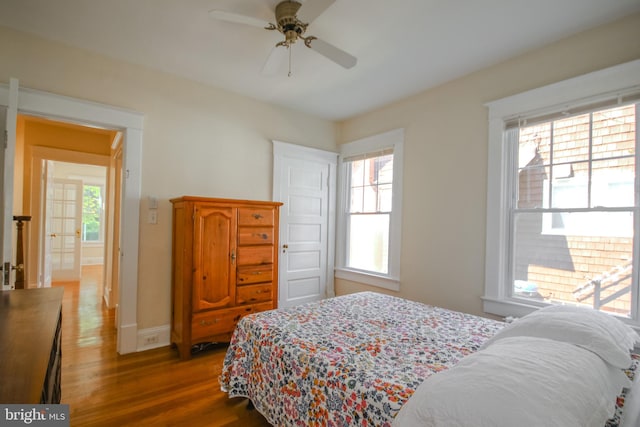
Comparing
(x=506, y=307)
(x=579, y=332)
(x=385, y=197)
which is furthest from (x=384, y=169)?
(x=579, y=332)

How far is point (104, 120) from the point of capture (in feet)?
8.94

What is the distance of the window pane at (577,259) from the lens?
2139 mm

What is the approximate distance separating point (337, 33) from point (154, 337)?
3149 millimetres

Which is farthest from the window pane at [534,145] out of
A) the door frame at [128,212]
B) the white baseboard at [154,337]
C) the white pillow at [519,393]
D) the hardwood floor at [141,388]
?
the white baseboard at [154,337]

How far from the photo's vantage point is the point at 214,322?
2865 millimetres

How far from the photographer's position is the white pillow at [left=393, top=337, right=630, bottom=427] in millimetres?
833

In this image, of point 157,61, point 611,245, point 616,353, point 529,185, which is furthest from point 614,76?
point 157,61

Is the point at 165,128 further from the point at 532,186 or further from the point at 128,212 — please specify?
the point at 532,186

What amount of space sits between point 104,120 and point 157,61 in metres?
0.72

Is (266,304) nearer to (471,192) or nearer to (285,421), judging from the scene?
(285,421)

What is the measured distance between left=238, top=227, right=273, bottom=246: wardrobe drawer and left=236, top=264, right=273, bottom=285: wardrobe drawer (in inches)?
9.9

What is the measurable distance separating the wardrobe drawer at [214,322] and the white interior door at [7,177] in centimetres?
131

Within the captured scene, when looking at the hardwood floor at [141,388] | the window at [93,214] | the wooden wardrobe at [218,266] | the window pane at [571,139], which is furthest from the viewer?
the window at [93,214]

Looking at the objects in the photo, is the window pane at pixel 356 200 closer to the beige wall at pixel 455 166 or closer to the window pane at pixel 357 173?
the window pane at pixel 357 173
